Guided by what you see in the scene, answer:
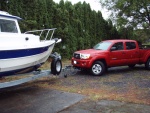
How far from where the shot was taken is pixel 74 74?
11.9 metres

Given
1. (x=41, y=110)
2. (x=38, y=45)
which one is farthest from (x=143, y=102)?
(x=38, y=45)

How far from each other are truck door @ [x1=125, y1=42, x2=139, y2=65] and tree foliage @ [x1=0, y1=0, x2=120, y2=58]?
5634 millimetres

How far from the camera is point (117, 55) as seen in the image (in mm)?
12047

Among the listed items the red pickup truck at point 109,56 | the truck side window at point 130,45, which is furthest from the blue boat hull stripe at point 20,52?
the truck side window at point 130,45

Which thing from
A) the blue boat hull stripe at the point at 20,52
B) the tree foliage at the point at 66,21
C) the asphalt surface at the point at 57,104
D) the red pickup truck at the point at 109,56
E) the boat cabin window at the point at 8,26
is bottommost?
the asphalt surface at the point at 57,104

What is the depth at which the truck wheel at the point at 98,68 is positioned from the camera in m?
11.4

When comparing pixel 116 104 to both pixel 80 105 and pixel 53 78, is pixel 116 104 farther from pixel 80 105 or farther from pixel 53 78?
pixel 53 78

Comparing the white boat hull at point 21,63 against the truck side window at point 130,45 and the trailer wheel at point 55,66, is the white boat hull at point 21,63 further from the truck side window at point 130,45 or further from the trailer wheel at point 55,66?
the truck side window at point 130,45

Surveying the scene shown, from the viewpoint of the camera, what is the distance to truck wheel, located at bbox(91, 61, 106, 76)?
11.4 meters

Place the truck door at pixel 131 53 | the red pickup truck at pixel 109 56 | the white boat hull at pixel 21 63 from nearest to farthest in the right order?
the white boat hull at pixel 21 63 → the red pickup truck at pixel 109 56 → the truck door at pixel 131 53

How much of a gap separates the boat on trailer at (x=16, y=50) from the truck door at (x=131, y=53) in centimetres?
486

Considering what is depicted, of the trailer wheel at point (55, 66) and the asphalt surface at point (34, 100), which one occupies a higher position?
the trailer wheel at point (55, 66)

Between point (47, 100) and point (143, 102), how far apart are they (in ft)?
9.72

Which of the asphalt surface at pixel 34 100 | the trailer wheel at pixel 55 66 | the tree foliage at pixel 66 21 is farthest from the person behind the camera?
the tree foliage at pixel 66 21
